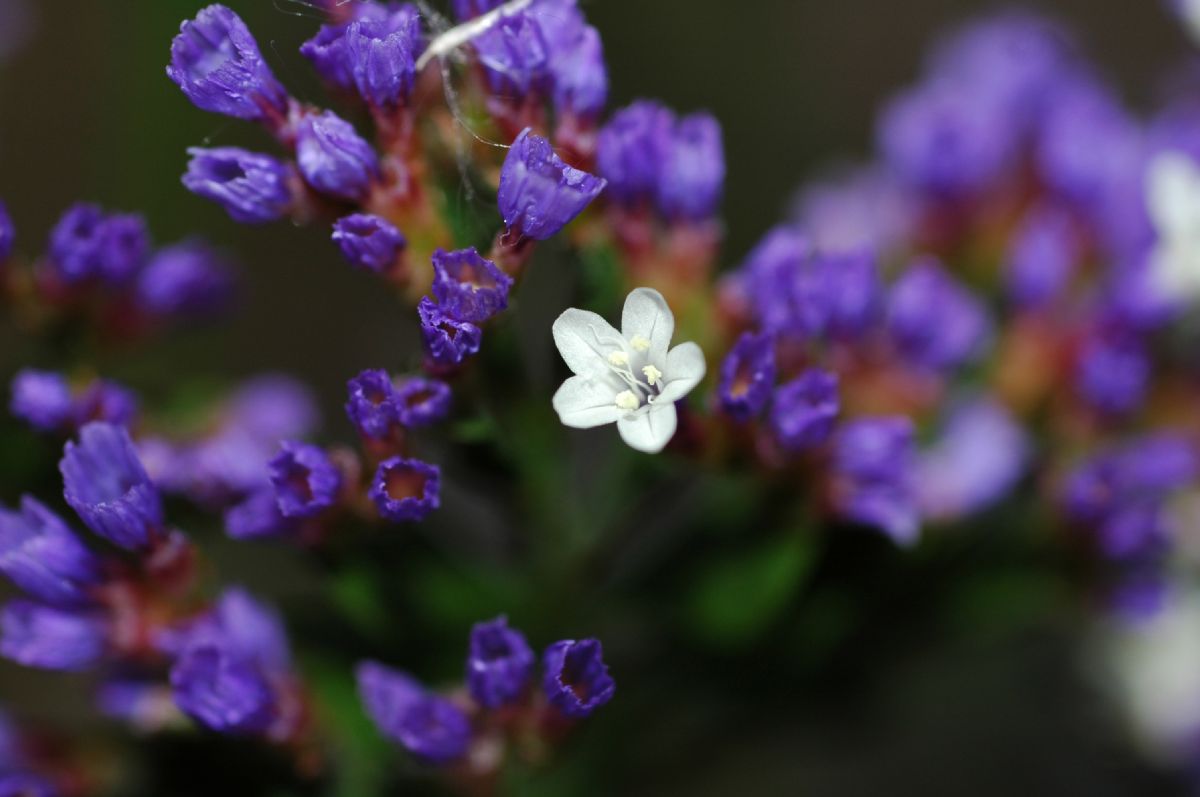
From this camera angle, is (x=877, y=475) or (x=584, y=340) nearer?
(x=584, y=340)

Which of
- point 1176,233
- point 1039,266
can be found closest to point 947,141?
point 1039,266

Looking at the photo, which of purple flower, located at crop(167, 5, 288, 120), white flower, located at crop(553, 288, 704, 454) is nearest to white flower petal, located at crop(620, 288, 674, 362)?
white flower, located at crop(553, 288, 704, 454)

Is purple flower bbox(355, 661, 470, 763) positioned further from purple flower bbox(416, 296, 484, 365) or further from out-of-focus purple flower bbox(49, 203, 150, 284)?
out-of-focus purple flower bbox(49, 203, 150, 284)

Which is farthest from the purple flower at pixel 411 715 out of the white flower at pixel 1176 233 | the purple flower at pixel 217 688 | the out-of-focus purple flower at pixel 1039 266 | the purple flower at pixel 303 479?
the white flower at pixel 1176 233

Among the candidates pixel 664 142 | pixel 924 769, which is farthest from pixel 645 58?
pixel 924 769

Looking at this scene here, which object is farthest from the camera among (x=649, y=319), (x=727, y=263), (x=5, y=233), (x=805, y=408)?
(x=727, y=263)

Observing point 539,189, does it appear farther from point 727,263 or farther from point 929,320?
point 727,263
